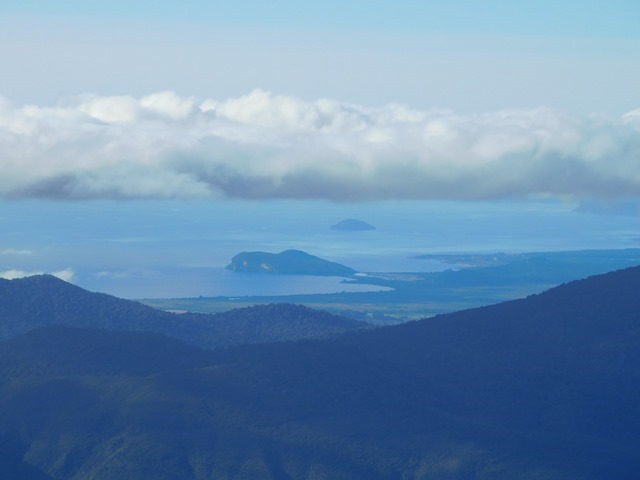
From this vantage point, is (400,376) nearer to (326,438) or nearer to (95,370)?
(326,438)

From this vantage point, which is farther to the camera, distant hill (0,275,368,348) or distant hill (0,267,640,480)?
distant hill (0,275,368,348)

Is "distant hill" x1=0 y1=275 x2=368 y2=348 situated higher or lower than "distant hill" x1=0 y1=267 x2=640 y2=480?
higher

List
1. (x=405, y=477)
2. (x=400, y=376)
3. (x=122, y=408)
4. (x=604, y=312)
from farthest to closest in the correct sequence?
(x=604, y=312), (x=400, y=376), (x=122, y=408), (x=405, y=477)

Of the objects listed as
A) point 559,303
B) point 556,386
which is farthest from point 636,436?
point 559,303

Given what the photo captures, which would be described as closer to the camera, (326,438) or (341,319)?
(326,438)

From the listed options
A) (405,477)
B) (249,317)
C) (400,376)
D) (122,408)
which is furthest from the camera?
(249,317)
